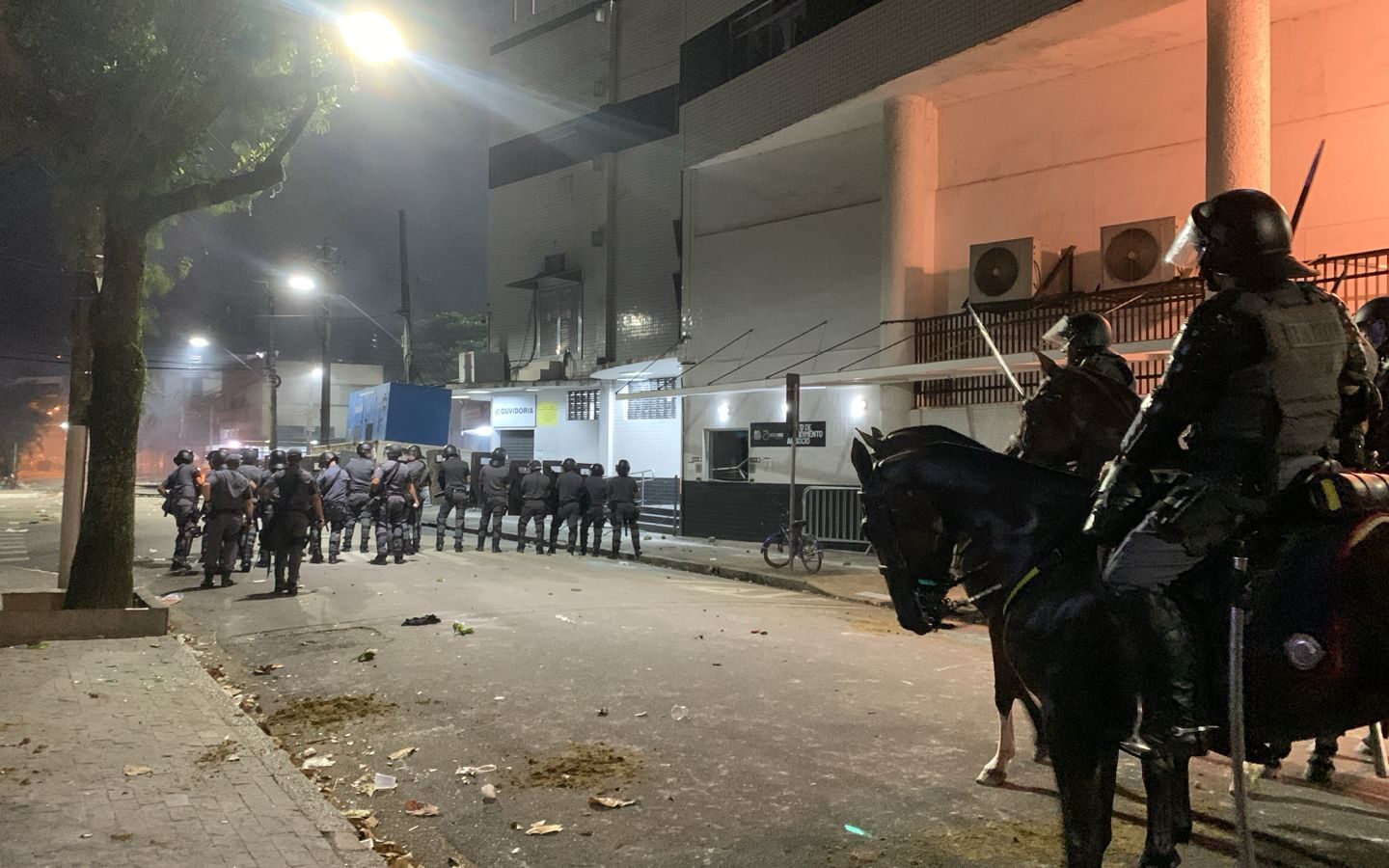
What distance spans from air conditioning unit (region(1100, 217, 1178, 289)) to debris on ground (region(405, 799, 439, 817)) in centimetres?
1249

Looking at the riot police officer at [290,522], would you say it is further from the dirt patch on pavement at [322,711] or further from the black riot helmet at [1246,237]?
the black riot helmet at [1246,237]

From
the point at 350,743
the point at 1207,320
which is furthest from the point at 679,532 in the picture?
the point at 1207,320

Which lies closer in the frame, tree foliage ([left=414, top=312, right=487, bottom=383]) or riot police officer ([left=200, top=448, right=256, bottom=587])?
riot police officer ([left=200, top=448, right=256, bottom=587])

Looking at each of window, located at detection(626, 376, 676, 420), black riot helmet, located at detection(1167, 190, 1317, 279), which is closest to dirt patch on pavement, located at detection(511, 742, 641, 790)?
black riot helmet, located at detection(1167, 190, 1317, 279)

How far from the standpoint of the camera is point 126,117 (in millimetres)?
8742

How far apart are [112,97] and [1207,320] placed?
9.78 m

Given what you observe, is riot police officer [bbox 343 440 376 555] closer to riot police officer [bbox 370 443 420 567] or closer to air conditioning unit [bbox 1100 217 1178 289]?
riot police officer [bbox 370 443 420 567]

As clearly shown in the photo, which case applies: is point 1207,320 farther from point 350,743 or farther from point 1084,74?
point 1084,74

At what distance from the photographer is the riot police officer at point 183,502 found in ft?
48.8

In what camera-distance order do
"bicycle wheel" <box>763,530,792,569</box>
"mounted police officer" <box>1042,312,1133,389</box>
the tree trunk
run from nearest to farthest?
"mounted police officer" <box>1042,312,1133,389</box> < the tree trunk < "bicycle wheel" <box>763,530,792,569</box>

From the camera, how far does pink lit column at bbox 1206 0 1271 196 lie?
11555 millimetres

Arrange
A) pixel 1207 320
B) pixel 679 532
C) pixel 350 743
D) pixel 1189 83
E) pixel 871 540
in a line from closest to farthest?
pixel 1207 320
pixel 871 540
pixel 350 743
pixel 1189 83
pixel 679 532

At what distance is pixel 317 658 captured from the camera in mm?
8500

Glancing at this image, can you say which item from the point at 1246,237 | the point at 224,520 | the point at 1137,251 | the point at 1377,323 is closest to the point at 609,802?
the point at 1246,237
